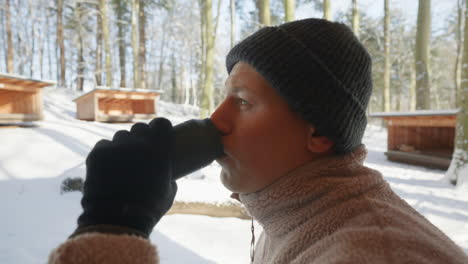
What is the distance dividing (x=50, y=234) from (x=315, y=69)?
10.8 feet

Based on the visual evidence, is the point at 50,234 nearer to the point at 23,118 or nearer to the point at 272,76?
the point at 272,76

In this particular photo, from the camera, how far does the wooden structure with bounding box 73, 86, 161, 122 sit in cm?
977

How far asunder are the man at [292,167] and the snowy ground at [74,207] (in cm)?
220

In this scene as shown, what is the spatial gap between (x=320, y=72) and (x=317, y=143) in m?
0.24

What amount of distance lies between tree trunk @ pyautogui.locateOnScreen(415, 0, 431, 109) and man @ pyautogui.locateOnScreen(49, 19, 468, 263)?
36.0 ft

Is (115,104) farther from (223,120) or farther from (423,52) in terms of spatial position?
(423,52)

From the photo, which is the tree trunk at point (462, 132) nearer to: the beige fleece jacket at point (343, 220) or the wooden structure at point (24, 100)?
the beige fleece jacket at point (343, 220)

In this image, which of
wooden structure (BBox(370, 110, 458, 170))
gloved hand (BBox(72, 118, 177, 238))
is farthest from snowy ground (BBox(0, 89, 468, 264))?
gloved hand (BBox(72, 118, 177, 238))

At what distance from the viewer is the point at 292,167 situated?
2.90 ft

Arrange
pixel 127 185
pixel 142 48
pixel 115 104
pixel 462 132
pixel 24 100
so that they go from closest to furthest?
pixel 127 185 < pixel 462 132 < pixel 24 100 < pixel 115 104 < pixel 142 48

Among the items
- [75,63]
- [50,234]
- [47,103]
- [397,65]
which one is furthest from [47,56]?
[397,65]

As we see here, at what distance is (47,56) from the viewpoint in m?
24.6

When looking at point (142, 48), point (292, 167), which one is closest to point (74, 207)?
point (292, 167)

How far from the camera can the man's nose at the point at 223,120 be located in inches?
35.5
